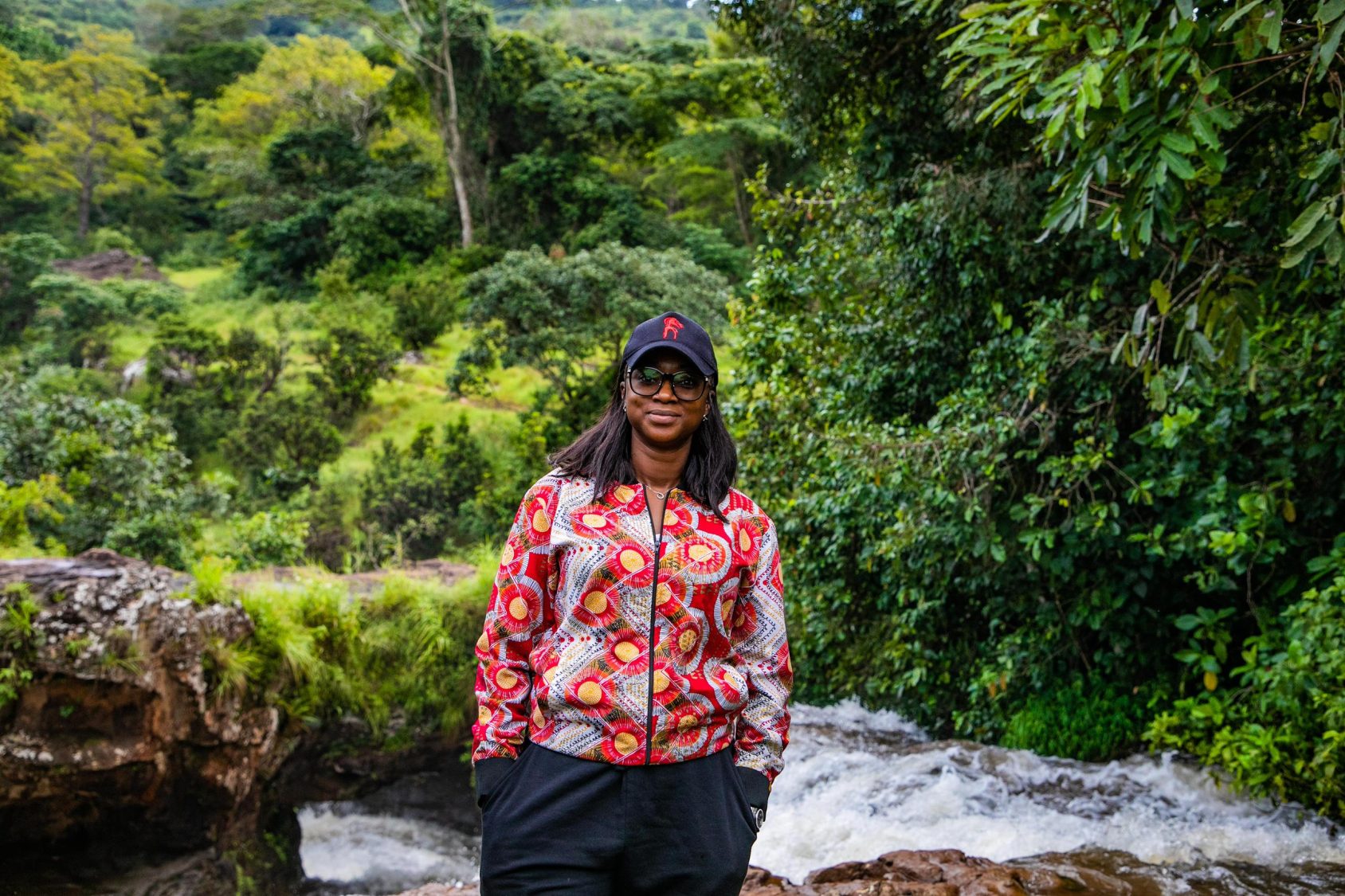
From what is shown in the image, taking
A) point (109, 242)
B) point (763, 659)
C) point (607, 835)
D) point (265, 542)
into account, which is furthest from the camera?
point (109, 242)

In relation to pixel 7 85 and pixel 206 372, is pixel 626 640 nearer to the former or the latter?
pixel 206 372

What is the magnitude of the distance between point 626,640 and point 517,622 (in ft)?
0.73

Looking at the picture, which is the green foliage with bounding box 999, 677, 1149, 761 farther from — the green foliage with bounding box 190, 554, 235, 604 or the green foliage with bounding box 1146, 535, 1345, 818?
the green foliage with bounding box 190, 554, 235, 604

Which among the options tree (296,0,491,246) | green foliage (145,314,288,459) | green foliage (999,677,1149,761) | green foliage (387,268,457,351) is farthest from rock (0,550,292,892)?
tree (296,0,491,246)

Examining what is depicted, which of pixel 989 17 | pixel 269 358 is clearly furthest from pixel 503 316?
pixel 989 17

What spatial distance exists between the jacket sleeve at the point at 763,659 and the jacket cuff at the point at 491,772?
46 cm

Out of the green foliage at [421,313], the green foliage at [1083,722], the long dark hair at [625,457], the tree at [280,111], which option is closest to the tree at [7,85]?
the tree at [280,111]

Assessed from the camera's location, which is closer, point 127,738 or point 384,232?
point 127,738

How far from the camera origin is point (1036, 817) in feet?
14.7

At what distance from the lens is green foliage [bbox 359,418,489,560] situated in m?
12.7

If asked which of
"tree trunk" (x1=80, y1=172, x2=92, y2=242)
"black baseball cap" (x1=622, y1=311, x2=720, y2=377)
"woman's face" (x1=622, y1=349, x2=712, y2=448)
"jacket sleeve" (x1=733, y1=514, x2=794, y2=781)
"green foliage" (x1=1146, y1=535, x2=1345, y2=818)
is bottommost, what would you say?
"green foliage" (x1=1146, y1=535, x2=1345, y2=818)

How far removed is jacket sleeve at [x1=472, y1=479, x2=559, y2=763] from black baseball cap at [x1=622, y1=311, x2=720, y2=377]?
349 millimetres

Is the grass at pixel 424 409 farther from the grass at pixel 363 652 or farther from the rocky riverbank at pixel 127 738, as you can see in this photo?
the rocky riverbank at pixel 127 738

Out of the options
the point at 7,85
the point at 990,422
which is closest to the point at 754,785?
the point at 990,422
